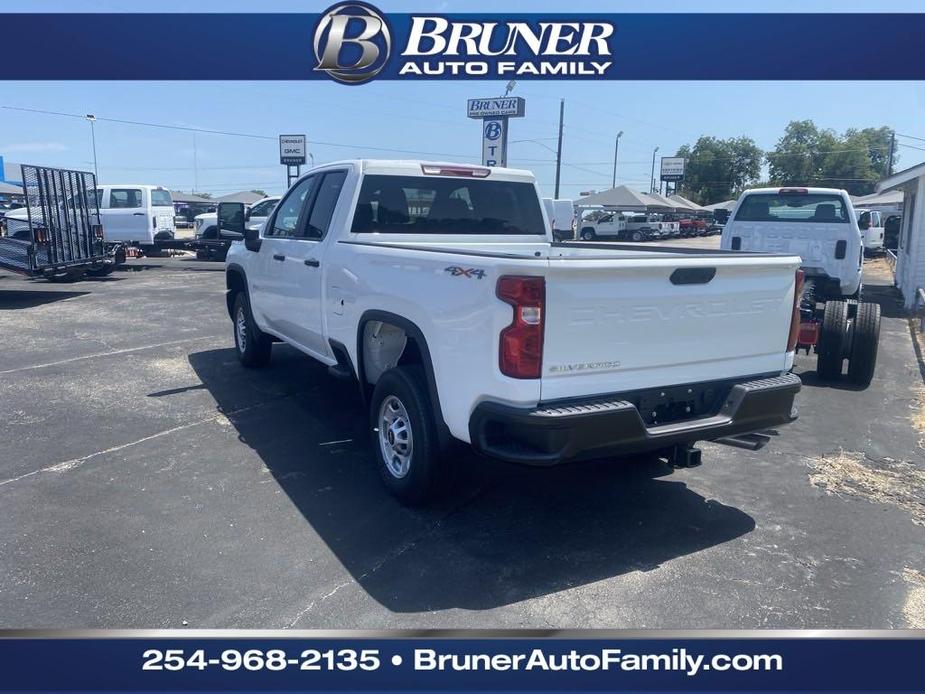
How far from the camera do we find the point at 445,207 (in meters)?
5.81

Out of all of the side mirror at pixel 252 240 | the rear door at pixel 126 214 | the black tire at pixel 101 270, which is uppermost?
the side mirror at pixel 252 240

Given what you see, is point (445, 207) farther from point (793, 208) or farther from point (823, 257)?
point (793, 208)

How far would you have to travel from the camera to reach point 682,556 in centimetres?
393

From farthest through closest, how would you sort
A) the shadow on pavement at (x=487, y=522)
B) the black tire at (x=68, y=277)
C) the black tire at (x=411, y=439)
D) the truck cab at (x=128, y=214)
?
the truck cab at (x=128, y=214) → the black tire at (x=68, y=277) → the black tire at (x=411, y=439) → the shadow on pavement at (x=487, y=522)

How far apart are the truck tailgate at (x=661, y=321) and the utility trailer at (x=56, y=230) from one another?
Answer: 13.2 m

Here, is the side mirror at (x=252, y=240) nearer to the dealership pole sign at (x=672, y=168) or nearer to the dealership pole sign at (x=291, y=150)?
the dealership pole sign at (x=291, y=150)

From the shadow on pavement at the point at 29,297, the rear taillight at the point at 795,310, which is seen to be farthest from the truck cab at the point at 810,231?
the shadow on pavement at the point at 29,297

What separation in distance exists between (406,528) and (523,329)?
4.84 ft

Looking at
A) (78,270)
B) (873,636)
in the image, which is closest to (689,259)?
(873,636)

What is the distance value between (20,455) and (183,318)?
21.2 ft

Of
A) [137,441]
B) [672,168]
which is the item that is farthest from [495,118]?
[672,168]

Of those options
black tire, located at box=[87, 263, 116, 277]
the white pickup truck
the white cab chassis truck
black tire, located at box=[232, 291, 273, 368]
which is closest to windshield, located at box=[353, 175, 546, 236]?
the white pickup truck

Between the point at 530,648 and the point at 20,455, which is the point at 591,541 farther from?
the point at 20,455

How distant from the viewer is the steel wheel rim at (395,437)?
4.40 m
